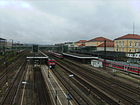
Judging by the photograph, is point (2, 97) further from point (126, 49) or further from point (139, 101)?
point (126, 49)

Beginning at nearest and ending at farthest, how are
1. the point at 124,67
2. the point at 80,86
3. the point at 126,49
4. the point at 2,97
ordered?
1. the point at 2,97
2. the point at 80,86
3. the point at 124,67
4. the point at 126,49

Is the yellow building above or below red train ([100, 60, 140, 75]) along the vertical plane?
above

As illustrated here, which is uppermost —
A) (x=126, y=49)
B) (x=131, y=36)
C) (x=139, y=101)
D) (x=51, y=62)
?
(x=131, y=36)

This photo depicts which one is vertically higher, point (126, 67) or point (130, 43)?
point (130, 43)

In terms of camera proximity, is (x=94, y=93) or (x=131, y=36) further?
(x=131, y=36)

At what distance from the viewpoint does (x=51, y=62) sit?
154ft

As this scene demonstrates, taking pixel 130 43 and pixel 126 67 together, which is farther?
pixel 130 43

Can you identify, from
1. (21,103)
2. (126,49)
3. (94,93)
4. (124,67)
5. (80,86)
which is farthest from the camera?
(126,49)

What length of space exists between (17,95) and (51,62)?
995 inches

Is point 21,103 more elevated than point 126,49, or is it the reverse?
point 126,49

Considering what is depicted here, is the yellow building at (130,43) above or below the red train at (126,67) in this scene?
above

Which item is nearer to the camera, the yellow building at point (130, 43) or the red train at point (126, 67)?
the red train at point (126, 67)

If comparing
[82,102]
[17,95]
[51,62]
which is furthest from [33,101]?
[51,62]

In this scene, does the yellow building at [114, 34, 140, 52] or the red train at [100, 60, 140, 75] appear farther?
the yellow building at [114, 34, 140, 52]
